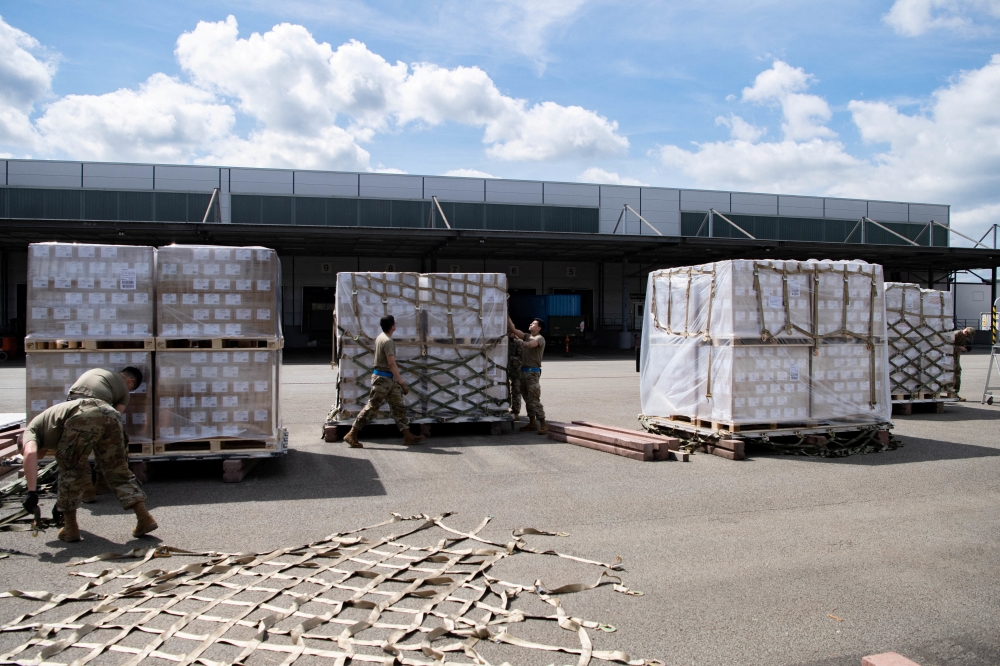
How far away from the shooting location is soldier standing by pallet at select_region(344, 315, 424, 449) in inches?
372

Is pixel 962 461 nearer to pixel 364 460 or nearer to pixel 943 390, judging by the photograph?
pixel 943 390

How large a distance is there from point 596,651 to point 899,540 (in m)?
3.27

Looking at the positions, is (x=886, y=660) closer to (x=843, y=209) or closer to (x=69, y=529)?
(x=69, y=529)

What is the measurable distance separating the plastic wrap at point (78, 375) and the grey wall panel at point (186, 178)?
3163 cm

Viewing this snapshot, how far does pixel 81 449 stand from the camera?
5.59m

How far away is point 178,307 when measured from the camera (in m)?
7.54

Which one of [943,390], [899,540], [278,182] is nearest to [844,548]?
[899,540]

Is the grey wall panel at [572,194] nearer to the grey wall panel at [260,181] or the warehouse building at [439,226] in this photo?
the warehouse building at [439,226]

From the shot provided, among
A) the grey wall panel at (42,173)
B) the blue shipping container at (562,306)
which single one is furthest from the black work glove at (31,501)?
the grey wall panel at (42,173)

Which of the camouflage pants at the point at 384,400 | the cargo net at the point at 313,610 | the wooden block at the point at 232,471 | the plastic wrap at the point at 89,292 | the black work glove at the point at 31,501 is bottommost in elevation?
the cargo net at the point at 313,610

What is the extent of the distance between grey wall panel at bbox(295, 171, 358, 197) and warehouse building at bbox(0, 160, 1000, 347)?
0.05 metres

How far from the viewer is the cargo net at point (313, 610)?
366cm

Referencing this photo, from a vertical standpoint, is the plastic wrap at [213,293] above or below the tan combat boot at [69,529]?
above

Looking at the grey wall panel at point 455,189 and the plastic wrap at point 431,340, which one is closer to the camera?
the plastic wrap at point 431,340
